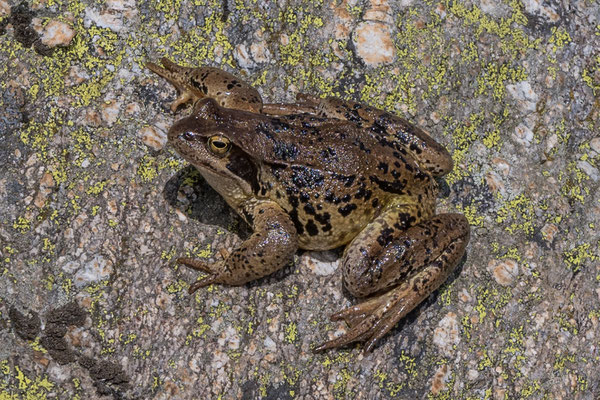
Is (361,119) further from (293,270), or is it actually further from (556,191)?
(556,191)

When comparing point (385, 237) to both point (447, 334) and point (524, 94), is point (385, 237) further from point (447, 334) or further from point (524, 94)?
point (524, 94)

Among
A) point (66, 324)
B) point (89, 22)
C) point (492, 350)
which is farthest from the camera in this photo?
point (89, 22)

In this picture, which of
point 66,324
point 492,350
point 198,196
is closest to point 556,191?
point 492,350

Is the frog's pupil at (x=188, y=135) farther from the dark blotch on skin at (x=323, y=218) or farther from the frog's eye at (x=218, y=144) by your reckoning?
the dark blotch on skin at (x=323, y=218)

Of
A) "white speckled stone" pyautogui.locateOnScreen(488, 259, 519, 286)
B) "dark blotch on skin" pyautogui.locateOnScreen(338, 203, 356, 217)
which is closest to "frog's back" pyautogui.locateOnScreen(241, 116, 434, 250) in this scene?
"dark blotch on skin" pyautogui.locateOnScreen(338, 203, 356, 217)

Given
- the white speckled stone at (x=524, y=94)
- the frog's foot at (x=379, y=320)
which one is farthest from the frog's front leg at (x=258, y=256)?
the white speckled stone at (x=524, y=94)

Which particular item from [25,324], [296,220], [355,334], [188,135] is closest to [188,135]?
[188,135]
